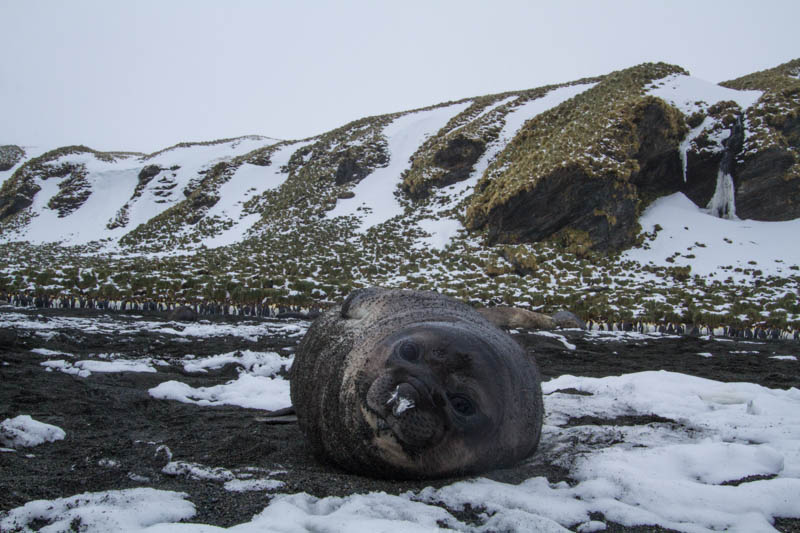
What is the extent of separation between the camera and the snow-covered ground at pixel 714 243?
20.6 m

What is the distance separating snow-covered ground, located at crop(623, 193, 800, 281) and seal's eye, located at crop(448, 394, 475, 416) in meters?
21.8

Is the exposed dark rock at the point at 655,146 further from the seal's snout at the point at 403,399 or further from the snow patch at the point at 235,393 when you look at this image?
the seal's snout at the point at 403,399

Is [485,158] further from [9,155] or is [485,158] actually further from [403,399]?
[9,155]

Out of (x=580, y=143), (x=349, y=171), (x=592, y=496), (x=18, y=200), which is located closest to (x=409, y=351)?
(x=592, y=496)

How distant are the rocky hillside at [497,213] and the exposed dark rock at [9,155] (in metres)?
27.7

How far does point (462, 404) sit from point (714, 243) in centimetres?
2489

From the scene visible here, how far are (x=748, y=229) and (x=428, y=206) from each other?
59.5ft

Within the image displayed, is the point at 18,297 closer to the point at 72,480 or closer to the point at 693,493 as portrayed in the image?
the point at 72,480

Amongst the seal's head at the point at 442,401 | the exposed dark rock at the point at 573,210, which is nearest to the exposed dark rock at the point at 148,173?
the exposed dark rock at the point at 573,210

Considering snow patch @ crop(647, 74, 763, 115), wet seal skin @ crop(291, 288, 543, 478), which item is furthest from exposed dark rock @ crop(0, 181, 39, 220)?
wet seal skin @ crop(291, 288, 543, 478)

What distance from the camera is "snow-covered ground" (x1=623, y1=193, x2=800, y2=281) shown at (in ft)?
67.7

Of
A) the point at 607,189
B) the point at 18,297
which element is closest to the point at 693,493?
the point at 18,297

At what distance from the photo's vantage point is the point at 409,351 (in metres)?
2.70

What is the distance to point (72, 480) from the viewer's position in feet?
8.54
